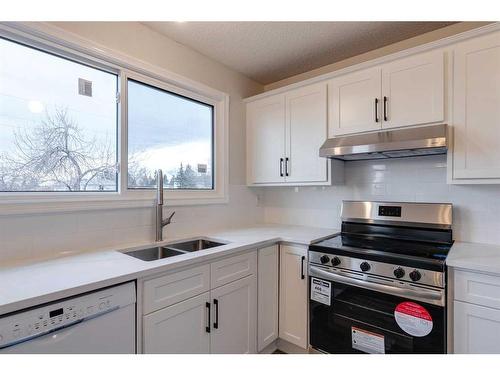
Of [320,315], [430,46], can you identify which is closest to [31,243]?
[320,315]

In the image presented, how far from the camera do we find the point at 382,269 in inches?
63.2

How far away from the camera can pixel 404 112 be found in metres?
1.86

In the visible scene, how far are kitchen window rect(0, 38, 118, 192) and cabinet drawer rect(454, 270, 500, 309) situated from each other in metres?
2.16

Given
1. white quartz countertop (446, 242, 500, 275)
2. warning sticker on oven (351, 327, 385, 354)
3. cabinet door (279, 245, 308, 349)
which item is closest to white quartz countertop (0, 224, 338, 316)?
cabinet door (279, 245, 308, 349)

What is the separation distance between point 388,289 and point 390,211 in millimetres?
747

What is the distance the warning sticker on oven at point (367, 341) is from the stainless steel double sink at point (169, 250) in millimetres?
1060

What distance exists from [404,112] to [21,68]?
7.72 ft

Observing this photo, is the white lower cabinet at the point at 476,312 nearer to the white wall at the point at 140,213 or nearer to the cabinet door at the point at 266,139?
the cabinet door at the point at 266,139

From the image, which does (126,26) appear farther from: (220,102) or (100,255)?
(100,255)

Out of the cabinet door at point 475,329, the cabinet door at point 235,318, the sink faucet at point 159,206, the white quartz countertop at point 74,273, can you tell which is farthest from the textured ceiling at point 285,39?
the cabinet door at point 475,329

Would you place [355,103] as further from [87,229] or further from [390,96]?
[87,229]

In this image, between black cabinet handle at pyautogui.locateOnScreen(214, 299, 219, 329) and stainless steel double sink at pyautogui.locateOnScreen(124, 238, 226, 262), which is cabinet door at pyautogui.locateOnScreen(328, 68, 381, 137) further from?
black cabinet handle at pyautogui.locateOnScreen(214, 299, 219, 329)

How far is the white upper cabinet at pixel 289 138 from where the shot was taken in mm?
2279

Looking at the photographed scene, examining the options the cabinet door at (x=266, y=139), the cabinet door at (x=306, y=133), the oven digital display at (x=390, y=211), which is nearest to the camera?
the oven digital display at (x=390, y=211)
